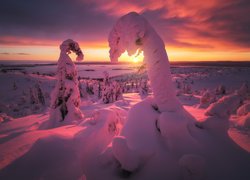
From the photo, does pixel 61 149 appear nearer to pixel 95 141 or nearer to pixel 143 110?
pixel 95 141

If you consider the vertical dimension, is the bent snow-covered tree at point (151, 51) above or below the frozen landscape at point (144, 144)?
above

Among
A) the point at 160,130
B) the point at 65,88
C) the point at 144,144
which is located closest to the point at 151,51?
the point at 160,130

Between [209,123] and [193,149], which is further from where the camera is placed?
[209,123]

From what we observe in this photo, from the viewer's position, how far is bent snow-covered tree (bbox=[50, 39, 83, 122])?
9.81 metres

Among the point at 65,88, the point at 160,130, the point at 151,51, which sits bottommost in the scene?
the point at 160,130

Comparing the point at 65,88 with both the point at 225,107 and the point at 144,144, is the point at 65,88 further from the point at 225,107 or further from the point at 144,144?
the point at 225,107

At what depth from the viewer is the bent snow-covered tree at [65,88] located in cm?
981

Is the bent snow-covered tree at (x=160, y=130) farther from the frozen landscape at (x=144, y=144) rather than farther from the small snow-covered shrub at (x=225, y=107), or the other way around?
the small snow-covered shrub at (x=225, y=107)

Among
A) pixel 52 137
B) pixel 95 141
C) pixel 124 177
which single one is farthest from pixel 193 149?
pixel 52 137

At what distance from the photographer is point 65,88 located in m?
9.95

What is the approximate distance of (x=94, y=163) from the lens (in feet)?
14.9

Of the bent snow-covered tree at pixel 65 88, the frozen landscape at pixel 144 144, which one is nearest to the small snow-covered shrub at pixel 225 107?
the frozen landscape at pixel 144 144

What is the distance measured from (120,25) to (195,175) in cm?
472

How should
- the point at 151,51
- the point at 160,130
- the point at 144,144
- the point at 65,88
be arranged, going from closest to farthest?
1. the point at 144,144
2. the point at 160,130
3. the point at 151,51
4. the point at 65,88
